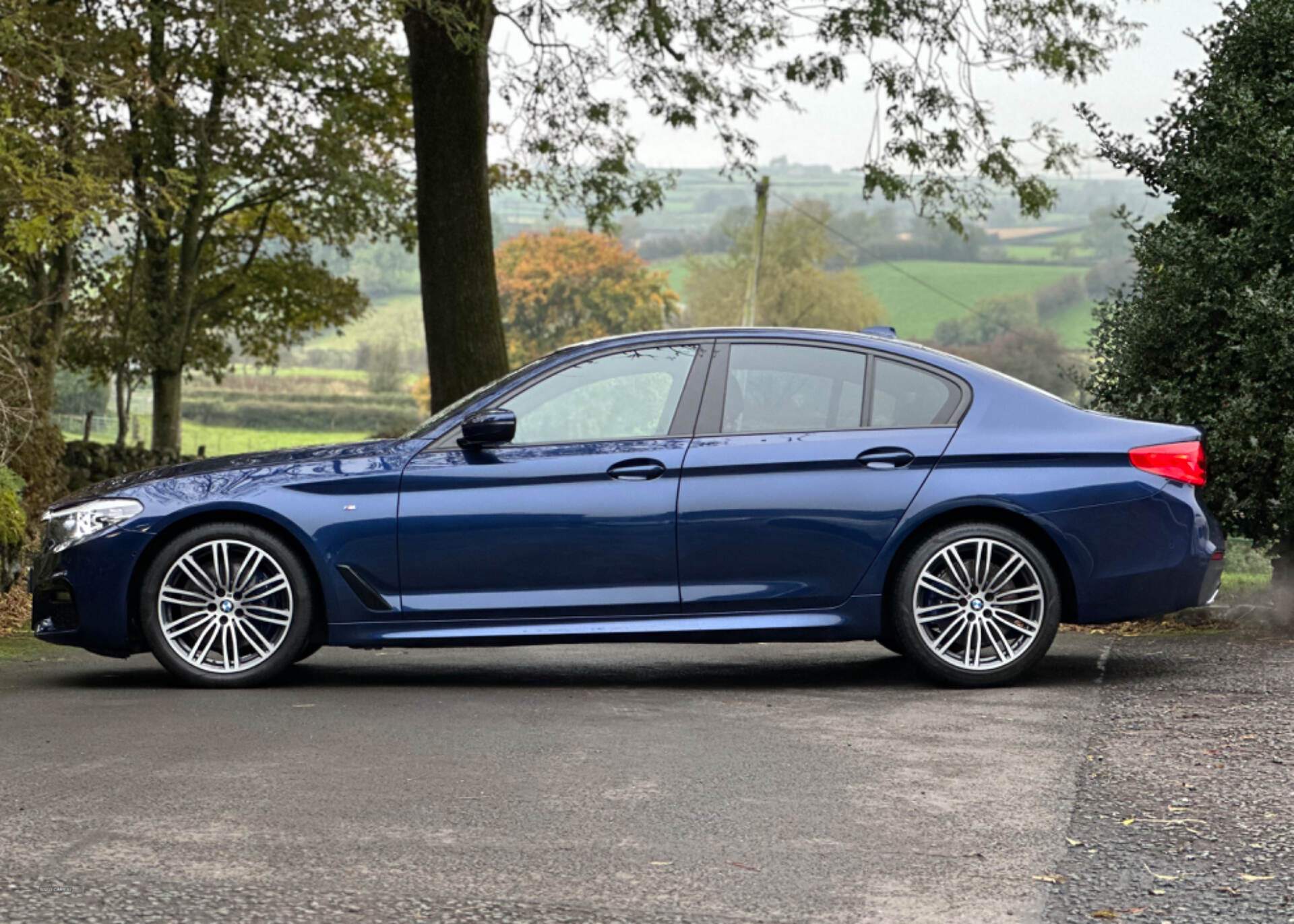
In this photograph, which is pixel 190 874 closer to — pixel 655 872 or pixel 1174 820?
pixel 655 872

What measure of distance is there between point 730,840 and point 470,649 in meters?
5.26

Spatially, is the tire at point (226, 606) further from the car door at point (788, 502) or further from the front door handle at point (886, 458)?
the front door handle at point (886, 458)

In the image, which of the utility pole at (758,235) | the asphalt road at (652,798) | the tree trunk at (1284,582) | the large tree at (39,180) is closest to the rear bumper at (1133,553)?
the asphalt road at (652,798)

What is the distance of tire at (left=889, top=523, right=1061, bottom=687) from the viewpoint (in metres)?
7.61

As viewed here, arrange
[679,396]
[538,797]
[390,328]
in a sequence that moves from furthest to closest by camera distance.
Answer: [390,328]
[679,396]
[538,797]

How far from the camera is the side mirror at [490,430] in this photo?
7.66m

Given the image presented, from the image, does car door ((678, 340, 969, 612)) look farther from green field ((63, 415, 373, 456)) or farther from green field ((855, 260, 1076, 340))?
green field ((855, 260, 1076, 340))

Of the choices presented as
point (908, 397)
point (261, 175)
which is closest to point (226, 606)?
point (908, 397)

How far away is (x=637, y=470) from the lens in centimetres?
760

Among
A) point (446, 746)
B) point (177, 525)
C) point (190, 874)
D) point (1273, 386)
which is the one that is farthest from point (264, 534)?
point (1273, 386)

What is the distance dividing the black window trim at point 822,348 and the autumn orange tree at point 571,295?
85.5m

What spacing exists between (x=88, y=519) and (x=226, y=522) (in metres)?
0.67

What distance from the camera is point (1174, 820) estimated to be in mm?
5125

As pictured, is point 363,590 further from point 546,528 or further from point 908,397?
point 908,397
